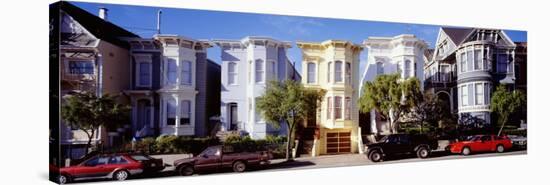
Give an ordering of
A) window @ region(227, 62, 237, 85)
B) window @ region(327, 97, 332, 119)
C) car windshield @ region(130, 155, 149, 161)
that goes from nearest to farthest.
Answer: car windshield @ region(130, 155, 149, 161), window @ region(227, 62, 237, 85), window @ region(327, 97, 332, 119)

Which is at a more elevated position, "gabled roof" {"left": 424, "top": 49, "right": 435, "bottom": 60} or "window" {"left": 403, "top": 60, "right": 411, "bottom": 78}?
"gabled roof" {"left": 424, "top": 49, "right": 435, "bottom": 60}

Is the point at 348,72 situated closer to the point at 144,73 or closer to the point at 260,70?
the point at 260,70

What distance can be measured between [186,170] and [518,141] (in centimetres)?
974

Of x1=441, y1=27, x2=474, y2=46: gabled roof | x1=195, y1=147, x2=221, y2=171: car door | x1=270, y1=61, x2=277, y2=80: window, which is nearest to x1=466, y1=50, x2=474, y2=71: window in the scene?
x1=441, y1=27, x2=474, y2=46: gabled roof

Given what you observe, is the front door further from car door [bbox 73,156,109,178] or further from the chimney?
the chimney

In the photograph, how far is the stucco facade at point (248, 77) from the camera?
41.8 ft

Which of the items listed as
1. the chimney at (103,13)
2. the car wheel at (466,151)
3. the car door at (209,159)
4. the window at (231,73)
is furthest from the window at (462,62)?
the chimney at (103,13)

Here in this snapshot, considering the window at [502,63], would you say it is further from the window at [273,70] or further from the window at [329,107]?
the window at [273,70]

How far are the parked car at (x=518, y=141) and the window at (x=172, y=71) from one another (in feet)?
31.9

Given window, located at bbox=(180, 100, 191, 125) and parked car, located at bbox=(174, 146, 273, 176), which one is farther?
window, located at bbox=(180, 100, 191, 125)

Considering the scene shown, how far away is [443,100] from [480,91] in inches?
49.8

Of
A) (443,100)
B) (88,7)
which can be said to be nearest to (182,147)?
(88,7)

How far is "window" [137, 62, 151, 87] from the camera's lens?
11914mm

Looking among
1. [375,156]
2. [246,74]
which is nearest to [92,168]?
[246,74]
